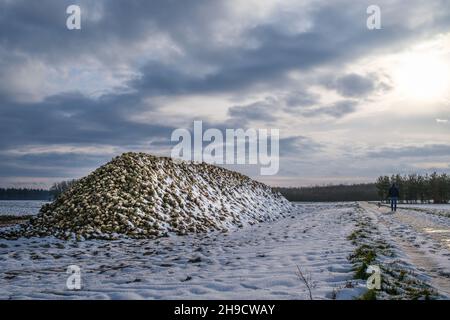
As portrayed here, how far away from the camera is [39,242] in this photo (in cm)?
1608

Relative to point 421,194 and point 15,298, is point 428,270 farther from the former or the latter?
point 421,194

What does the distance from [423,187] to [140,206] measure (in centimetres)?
8682

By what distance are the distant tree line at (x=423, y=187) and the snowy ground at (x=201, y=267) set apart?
80499 millimetres

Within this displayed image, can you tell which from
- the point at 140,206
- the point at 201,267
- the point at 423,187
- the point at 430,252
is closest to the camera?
the point at 201,267

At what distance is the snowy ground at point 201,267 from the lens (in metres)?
7.15

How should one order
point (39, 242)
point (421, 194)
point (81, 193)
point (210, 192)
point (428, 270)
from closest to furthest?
point (428, 270)
point (39, 242)
point (81, 193)
point (210, 192)
point (421, 194)

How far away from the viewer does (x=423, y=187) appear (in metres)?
88.7

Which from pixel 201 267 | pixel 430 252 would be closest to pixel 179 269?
pixel 201 267

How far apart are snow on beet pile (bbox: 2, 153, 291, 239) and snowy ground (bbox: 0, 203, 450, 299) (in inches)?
80.7

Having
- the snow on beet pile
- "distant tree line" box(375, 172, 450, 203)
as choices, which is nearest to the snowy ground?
the snow on beet pile

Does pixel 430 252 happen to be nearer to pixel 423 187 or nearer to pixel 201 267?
pixel 201 267

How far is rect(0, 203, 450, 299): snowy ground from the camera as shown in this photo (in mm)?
7148
